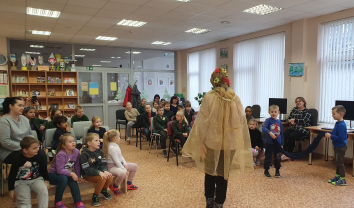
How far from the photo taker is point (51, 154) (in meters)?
4.25

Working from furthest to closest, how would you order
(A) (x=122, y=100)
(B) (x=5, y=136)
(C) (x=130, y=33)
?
(A) (x=122, y=100) < (C) (x=130, y=33) < (B) (x=5, y=136)

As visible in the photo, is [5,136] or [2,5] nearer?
[5,136]

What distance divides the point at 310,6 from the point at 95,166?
192 inches

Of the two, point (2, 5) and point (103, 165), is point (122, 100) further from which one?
point (103, 165)

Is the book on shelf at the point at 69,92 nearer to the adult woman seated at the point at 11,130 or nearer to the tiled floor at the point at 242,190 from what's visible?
the tiled floor at the point at 242,190

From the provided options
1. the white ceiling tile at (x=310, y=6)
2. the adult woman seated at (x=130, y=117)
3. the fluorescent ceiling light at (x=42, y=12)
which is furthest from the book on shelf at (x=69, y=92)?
the white ceiling tile at (x=310, y=6)

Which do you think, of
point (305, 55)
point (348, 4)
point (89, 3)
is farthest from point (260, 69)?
point (89, 3)

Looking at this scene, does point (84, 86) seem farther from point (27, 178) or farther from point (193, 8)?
point (27, 178)

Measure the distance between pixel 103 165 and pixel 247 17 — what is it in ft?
14.8

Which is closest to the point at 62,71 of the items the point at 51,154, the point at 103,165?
the point at 51,154

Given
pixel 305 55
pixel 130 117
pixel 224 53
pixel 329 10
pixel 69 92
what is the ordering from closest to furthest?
1. pixel 329 10
2. pixel 305 55
3. pixel 130 117
4. pixel 224 53
5. pixel 69 92

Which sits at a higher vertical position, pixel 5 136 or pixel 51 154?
pixel 5 136

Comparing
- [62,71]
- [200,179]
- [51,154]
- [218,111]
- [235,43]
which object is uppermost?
[235,43]

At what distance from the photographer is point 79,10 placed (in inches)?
196
